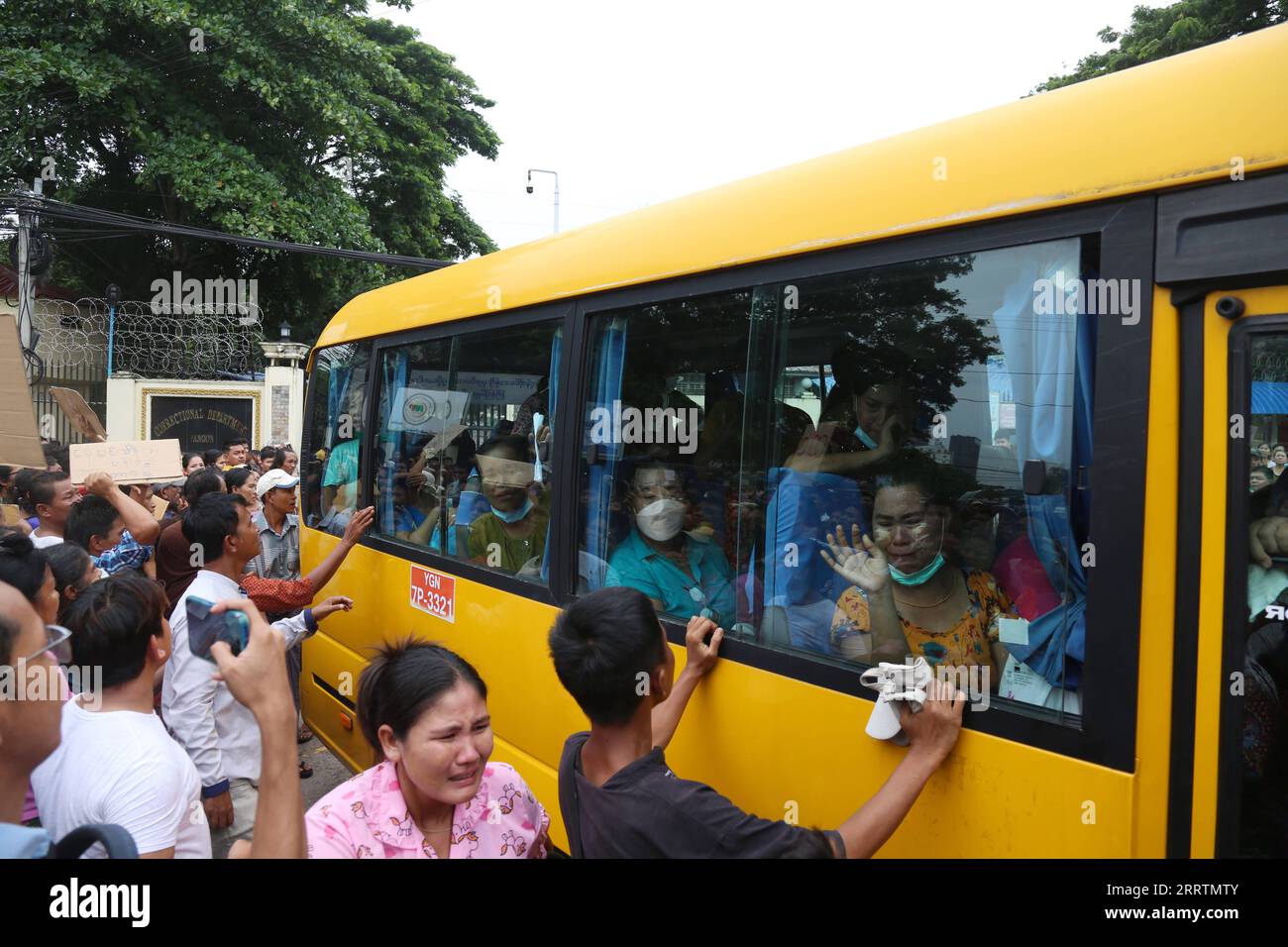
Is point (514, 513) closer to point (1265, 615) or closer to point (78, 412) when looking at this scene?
point (1265, 615)

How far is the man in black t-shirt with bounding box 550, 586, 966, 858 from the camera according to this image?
1732 millimetres

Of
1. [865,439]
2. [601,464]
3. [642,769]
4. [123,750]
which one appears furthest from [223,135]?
[642,769]

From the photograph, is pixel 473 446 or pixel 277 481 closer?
pixel 473 446

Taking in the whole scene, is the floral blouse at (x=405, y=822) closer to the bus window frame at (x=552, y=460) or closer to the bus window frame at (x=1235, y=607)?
the bus window frame at (x=552, y=460)

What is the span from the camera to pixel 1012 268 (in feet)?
6.43

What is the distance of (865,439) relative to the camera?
234 centimetres

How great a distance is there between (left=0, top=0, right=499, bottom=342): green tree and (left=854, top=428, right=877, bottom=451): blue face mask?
1525 centimetres

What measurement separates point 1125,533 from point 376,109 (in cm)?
2037

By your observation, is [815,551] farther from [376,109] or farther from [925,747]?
[376,109]

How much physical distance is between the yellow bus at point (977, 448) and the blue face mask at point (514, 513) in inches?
1.1

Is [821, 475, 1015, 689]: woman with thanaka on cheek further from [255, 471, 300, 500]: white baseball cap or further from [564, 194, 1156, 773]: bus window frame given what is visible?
[255, 471, 300, 500]: white baseball cap

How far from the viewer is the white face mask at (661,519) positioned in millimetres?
2893

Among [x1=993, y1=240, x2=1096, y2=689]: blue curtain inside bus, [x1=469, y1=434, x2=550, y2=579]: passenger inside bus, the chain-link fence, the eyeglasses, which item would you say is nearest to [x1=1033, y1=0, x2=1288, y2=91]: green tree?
[x1=469, y1=434, x2=550, y2=579]: passenger inside bus

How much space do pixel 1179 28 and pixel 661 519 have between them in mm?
14940
